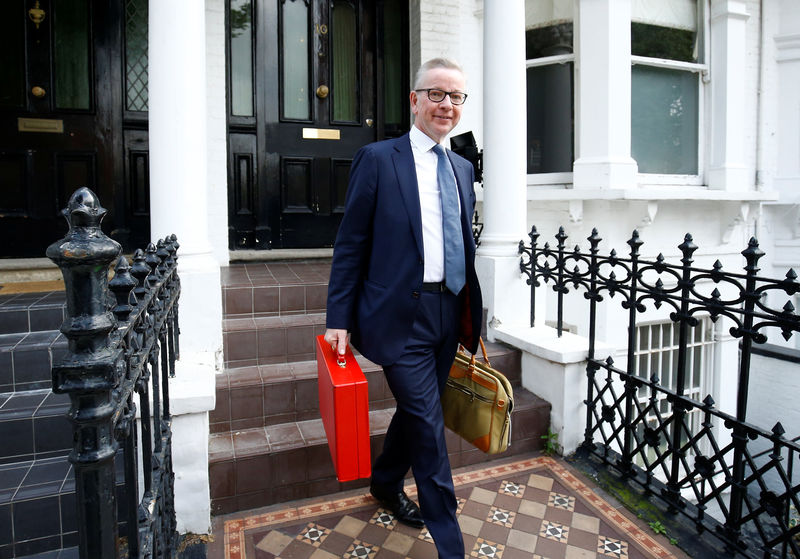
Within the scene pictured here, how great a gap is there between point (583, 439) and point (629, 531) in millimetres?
870

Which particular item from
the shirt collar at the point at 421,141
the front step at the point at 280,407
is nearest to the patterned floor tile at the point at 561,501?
the front step at the point at 280,407

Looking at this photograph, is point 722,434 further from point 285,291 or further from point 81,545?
point 81,545

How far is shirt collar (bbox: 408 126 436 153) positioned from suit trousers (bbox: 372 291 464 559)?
0.63 m

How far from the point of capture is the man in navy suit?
7.35 ft

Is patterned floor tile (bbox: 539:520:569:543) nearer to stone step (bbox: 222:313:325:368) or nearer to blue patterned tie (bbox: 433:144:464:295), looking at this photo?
blue patterned tie (bbox: 433:144:464:295)

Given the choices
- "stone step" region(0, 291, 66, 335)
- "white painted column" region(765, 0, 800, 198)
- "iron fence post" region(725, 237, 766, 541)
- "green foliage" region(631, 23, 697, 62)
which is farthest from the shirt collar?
"white painted column" region(765, 0, 800, 198)

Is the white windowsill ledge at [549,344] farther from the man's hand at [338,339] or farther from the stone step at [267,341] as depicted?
the man's hand at [338,339]

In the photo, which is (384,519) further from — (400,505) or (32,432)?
(32,432)

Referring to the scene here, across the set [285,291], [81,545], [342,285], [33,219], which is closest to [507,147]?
[285,291]

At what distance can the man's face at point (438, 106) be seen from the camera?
86.0 inches

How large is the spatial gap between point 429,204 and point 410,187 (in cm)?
13

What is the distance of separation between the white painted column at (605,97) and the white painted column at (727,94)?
1.46 m

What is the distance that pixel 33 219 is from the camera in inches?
204

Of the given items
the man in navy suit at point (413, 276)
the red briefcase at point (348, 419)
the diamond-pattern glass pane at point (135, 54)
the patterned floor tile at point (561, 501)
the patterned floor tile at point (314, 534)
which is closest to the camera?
the red briefcase at point (348, 419)
